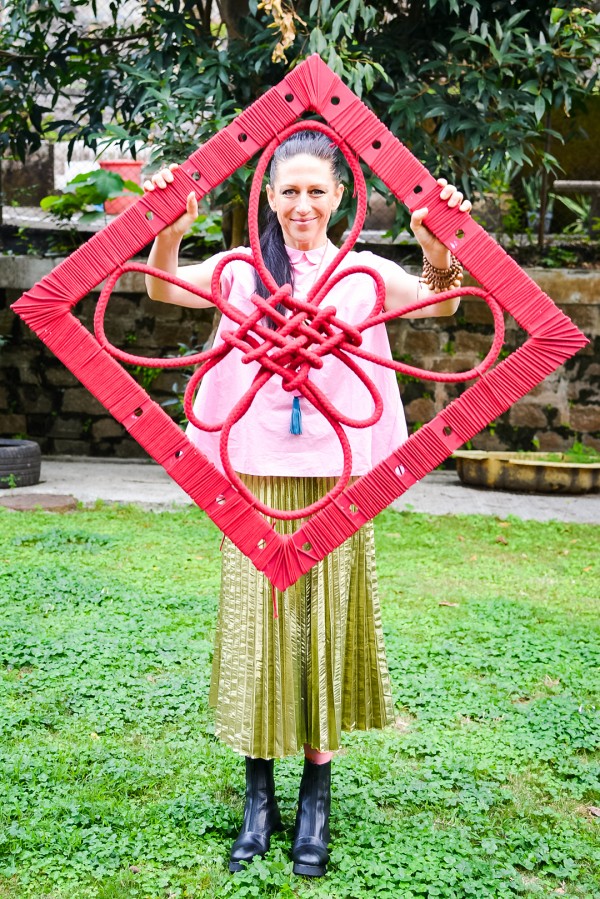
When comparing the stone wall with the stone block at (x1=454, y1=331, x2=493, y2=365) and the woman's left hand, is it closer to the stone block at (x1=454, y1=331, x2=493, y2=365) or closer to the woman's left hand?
the stone block at (x1=454, y1=331, x2=493, y2=365)

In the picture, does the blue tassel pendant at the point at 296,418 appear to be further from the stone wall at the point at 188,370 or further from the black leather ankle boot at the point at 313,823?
the stone wall at the point at 188,370

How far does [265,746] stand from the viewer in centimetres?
227

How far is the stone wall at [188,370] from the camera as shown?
7547mm

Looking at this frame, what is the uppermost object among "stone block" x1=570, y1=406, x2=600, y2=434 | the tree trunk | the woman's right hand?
the tree trunk

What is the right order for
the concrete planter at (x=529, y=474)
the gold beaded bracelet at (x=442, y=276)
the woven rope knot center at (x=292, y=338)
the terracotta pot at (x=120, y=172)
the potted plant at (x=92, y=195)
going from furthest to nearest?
the terracotta pot at (x=120, y=172)
the potted plant at (x=92, y=195)
the concrete planter at (x=529, y=474)
the gold beaded bracelet at (x=442, y=276)
the woven rope knot center at (x=292, y=338)

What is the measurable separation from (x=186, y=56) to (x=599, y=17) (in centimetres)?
228

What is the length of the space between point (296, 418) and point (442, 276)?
0.45 m

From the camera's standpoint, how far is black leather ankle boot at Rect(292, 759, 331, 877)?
2258 millimetres

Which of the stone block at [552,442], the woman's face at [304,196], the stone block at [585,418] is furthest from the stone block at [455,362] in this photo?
the woman's face at [304,196]

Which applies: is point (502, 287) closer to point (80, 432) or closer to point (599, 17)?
point (599, 17)

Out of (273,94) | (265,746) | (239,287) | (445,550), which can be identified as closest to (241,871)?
(265,746)

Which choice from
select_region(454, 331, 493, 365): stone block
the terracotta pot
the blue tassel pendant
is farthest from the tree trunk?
the blue tassel pendant

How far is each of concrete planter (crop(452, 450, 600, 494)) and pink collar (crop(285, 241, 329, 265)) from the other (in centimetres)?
480

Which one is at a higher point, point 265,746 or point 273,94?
point 273,94
